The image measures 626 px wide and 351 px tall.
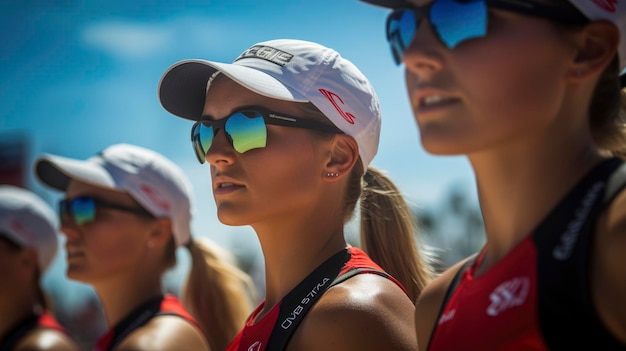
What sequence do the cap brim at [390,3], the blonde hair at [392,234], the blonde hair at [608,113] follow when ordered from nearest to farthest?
the blonde hair at [608,113], the cap brim at [390,3], the blonde hair at [392,234]

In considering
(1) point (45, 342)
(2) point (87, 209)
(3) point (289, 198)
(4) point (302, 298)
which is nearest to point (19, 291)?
(1) point (45, 342)

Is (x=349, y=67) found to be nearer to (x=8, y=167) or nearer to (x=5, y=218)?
(x=5, y=218)

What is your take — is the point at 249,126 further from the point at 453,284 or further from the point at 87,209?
the point at 87,209

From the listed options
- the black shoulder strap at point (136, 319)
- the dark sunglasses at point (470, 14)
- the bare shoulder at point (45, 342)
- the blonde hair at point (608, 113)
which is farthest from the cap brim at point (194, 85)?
the bare shoulder at point (45, 342)

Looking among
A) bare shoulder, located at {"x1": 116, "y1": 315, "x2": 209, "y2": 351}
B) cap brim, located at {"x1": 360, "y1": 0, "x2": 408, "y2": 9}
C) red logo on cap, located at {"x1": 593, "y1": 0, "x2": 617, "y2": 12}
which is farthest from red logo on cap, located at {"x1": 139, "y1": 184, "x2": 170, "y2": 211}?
red logo on cap, located at {"x1": 593, "y1": 0, "x2": 617, "y2": 12}

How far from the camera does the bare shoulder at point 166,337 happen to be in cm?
389

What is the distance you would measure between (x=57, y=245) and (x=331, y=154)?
14.2ft

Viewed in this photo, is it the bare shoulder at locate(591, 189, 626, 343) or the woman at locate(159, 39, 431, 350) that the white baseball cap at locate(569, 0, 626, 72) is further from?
the woman at locate(159, 39, 431, 350)

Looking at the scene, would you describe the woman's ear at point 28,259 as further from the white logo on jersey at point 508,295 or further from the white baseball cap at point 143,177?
the white logo on jersey at point 508,295

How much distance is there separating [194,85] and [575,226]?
2218mm

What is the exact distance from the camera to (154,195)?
4.88 m

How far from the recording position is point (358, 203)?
11.6 ft

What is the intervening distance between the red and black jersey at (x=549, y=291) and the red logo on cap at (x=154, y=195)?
3108 millimetres

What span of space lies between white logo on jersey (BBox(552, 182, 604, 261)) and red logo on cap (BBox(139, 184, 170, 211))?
11.3ft
